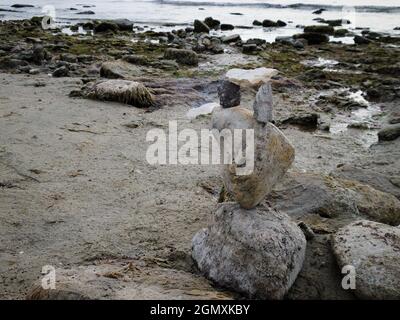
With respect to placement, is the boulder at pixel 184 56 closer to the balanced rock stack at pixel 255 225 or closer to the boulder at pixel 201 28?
the boulder at pixel 201 28

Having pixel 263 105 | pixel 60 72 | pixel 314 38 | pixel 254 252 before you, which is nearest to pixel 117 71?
pixel 60 72

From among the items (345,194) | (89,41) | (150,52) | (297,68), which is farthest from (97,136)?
(89,41)

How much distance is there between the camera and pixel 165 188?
5.14 metres

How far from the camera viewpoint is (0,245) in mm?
3723

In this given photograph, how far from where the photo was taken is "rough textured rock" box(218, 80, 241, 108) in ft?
10.1

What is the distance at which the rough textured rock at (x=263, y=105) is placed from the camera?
294 centimetres

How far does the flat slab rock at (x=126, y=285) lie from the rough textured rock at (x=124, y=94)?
579cm

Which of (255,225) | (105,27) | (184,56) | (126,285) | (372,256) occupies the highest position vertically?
(105,27)

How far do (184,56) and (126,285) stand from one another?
11458mm

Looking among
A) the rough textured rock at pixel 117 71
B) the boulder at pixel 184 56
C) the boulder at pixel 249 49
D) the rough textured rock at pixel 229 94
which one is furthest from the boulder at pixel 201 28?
the rough textured rock at pixel 229 94

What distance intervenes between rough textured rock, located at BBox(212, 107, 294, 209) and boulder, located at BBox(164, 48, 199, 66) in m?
10.6

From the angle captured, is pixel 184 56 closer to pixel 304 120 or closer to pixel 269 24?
pixel 304 120

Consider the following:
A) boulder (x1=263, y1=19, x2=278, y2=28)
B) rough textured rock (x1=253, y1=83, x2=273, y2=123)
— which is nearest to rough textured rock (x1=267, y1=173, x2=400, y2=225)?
rough textured rock (x1=253, y1=83, x2=273, y2=123)

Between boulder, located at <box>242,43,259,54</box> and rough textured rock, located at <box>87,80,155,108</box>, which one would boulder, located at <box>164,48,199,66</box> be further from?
rough textured rock, located at <box>87,80,155,108</box>
